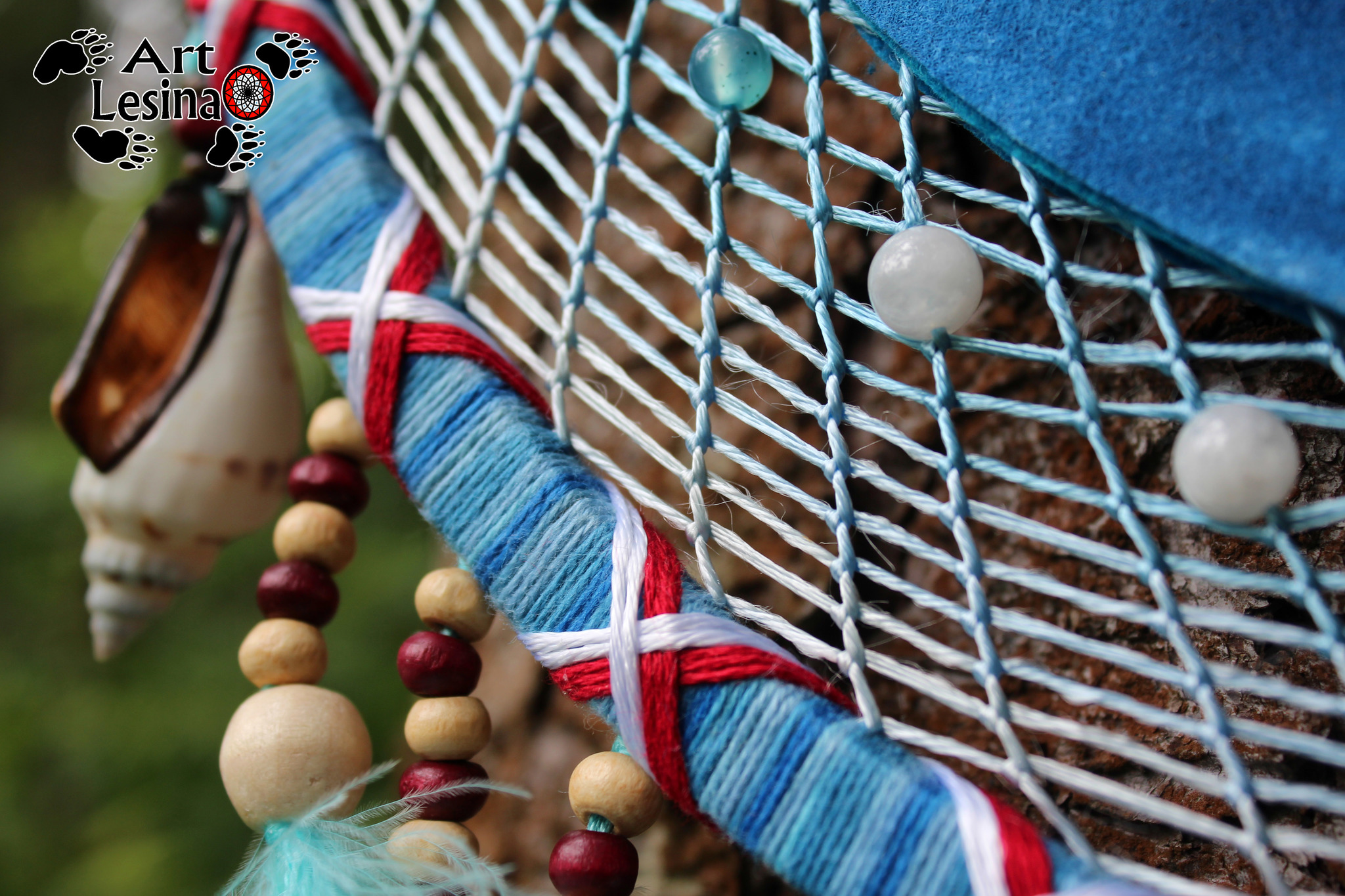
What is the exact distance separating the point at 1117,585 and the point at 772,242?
282mm

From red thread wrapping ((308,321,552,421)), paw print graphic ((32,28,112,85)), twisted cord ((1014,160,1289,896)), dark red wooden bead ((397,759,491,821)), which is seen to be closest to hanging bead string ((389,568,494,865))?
dark red wooden bead ((397,759,491,821))

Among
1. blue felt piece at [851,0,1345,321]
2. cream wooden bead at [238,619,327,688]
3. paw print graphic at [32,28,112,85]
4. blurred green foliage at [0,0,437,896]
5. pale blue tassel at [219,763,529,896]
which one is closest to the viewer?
blue felt piece at [851,0,1345,321]

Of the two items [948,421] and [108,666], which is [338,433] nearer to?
[948,421]

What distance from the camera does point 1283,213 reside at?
291 millimetres

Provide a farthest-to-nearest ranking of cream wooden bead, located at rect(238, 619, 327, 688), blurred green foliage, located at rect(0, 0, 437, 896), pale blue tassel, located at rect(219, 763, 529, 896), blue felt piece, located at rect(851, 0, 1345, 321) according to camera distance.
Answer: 1. blurred green foliage, located at rect(0, 0, 437, 896)
2. cream wooden bead, located at rect(238, 619, 327, 688)
3. pale blue tassel, located at rect(219, 763, 529, 896)
4. blue felt piece, located at rect(851, 0, 1345, 321)

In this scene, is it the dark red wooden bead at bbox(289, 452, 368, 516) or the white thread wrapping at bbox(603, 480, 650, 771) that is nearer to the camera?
the white thread wrapping at bbox(603, 480, 650, 771)

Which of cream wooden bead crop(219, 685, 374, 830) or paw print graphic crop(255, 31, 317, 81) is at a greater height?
paw print graphic crop(255, 31, 317, 81)

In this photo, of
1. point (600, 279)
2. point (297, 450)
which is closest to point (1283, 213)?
point (600, 279)

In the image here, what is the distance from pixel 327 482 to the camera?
23.3 inches

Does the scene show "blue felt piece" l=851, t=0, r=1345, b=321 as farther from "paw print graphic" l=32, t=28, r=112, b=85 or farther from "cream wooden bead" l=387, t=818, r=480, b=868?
"paw print graphic" l=32, t=28, r=112, b=85

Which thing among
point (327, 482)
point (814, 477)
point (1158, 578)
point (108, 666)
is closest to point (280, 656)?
point (327, 482)

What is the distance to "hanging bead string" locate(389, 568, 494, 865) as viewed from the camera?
0.46 meters

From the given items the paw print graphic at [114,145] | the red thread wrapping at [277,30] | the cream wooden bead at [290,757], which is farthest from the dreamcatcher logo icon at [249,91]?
the cream wooden bead at [290,757]

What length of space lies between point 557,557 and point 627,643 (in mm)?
55
